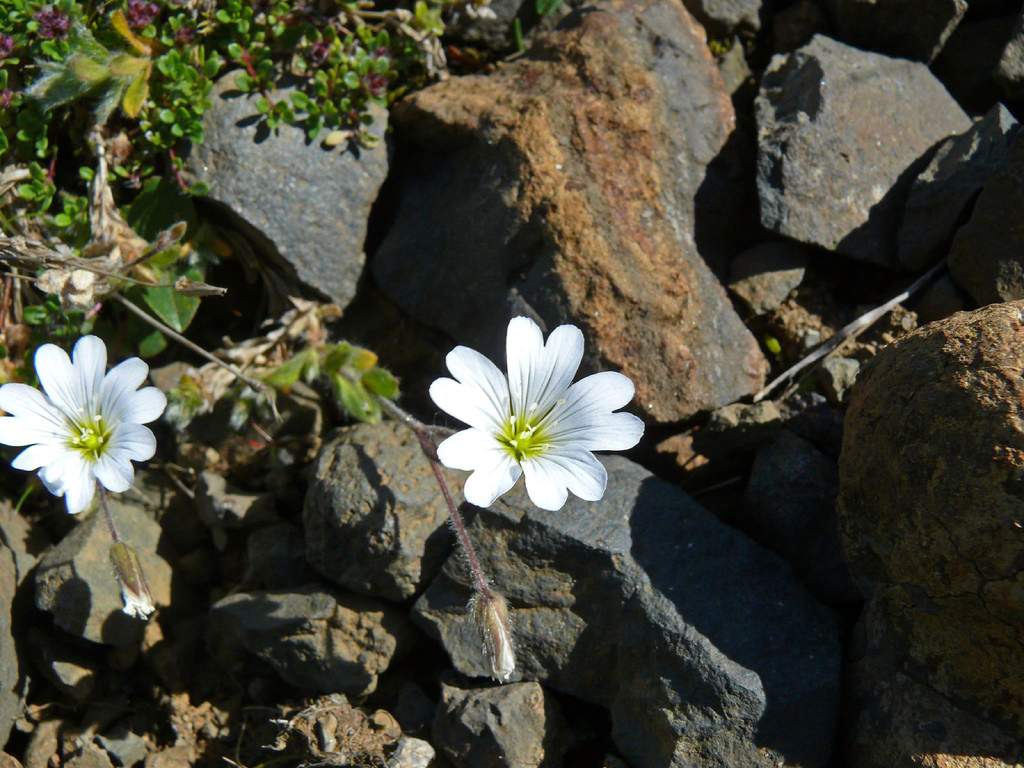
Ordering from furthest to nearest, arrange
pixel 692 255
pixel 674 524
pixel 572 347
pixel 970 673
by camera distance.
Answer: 1. pixel 692 255
2. pixel 674 524
3. pixel 572 347
4. pixel 970 673

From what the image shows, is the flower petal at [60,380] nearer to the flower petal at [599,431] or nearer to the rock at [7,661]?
the rock at [7,661]

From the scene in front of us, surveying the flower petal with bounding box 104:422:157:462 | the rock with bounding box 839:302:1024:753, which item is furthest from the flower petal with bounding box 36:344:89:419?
the rock with bounding box 839:302:1024:753

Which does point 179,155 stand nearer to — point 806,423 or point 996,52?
point 806,423

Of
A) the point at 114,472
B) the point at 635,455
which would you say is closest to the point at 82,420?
the point at 114,472

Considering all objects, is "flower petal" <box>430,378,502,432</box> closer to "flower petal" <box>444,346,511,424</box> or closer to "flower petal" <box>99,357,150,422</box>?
"flower petal" <box>444,346,511,424</box>

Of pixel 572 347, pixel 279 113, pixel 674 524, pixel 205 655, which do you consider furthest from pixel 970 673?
pixel 279 113

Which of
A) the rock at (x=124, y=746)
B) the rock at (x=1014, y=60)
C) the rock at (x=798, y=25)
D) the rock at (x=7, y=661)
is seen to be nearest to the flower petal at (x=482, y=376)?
the rock at (x=124, y=746)
